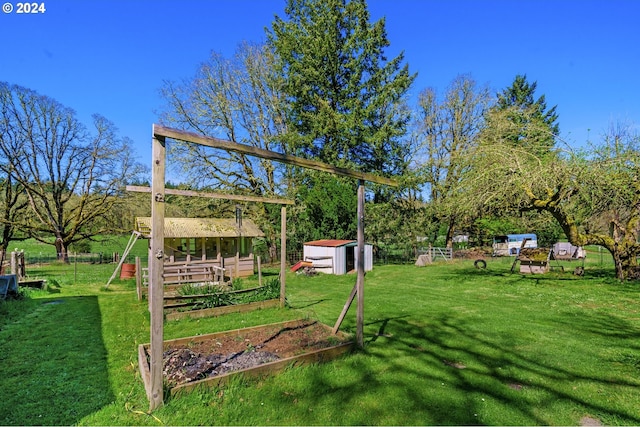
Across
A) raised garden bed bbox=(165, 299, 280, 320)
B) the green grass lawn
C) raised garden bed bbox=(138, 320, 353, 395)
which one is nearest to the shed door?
the green grass lawn

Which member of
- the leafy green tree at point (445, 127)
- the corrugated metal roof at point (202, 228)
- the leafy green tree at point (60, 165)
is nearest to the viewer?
the corrugated metal roof at point (202, 228)

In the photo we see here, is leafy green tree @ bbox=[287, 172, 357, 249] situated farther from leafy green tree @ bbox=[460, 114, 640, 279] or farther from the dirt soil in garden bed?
the dirt soil in garden bed

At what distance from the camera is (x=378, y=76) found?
19.8 meters

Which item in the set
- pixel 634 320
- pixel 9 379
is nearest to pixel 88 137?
pixel 9 379

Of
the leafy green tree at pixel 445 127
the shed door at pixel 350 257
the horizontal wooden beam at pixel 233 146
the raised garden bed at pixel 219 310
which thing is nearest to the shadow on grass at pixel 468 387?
the horizontal wooden beam at pixel 233 146

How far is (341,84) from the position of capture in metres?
20.5

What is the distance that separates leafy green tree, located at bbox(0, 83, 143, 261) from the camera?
1914cm

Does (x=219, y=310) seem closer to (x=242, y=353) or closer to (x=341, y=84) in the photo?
(x=242, y=353)

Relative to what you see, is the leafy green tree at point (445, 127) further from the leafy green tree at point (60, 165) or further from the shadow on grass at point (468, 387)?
the leafy green tree at point (60, 165)

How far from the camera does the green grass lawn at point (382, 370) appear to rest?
307cm

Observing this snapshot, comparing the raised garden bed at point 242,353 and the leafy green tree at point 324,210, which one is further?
the leafy green tree at point 324,210

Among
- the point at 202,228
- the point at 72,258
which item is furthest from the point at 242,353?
the point at 72,258

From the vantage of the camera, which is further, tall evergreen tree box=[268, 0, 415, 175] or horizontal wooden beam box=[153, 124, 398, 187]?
tall evergreen tree box=[268, 0, 415, 175]

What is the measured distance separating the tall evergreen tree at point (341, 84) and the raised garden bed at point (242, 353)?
47.7ft
